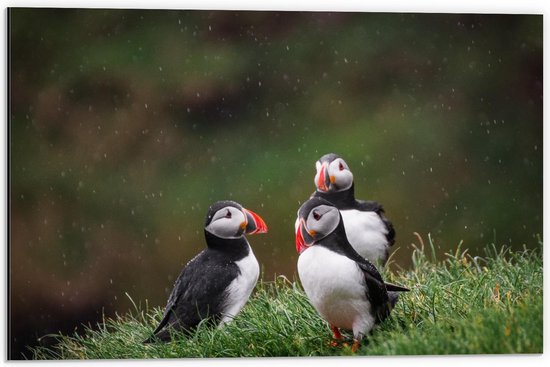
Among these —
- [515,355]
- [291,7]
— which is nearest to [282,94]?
[291,7]

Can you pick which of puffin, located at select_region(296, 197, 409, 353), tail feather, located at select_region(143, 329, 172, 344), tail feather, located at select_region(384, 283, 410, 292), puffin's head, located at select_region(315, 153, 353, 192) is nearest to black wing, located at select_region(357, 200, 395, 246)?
puffin's head, located at select_region(315, 153, 353, 192)

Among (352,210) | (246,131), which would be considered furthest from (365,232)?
(246,131)

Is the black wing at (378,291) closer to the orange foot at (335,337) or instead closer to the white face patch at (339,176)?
the orange foot at (335,337)

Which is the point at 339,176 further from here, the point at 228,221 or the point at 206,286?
the point at 206,286

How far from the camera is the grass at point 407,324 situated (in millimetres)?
5238

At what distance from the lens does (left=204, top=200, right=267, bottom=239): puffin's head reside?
17.7ft

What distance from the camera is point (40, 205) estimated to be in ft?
18.7

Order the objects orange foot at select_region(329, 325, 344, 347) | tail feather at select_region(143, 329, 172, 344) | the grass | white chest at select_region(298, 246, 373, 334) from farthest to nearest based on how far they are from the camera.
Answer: tail feather at select_region(143, 329, 172, 344), orange foot at select_region(329, 325, 344, 347), the grass, white chest at select_region(298, 246, 373, 334)

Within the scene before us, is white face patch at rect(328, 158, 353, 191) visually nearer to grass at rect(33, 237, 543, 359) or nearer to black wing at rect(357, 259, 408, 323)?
grass at rect(33, 237, 543, 359)

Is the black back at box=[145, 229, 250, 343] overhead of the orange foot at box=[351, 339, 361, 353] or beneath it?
overhead

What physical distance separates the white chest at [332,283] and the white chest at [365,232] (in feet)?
2.27

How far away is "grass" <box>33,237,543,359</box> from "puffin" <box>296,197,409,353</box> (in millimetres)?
175

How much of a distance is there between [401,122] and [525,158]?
615 mm

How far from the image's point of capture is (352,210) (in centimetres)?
584
